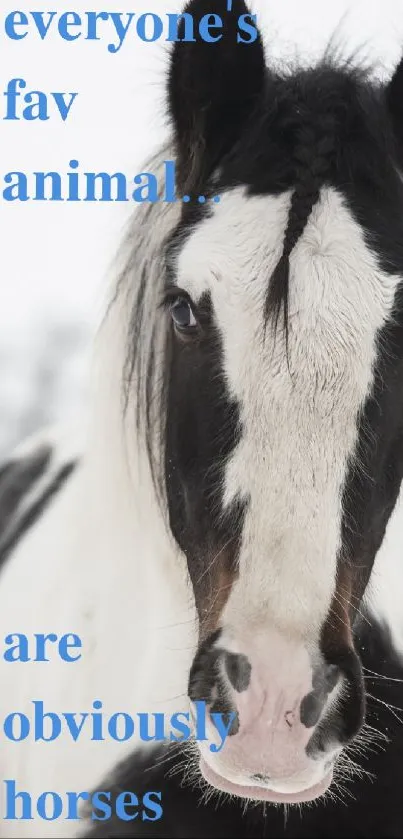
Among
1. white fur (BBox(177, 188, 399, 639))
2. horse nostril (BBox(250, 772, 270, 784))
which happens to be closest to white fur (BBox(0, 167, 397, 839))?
white fur (BBox(177, 188, 399, 639))

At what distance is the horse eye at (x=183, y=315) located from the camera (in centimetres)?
76

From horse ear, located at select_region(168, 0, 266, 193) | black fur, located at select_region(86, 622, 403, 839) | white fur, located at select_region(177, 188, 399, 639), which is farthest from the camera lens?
black fur, located at select_region(86, 622, 403, 839)

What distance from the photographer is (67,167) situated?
116 cm

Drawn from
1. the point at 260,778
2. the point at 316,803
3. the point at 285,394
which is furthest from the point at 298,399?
the point at 316,803

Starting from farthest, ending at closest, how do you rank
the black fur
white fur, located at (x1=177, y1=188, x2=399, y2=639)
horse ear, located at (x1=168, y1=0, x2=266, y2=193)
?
the black fur → horse ear, located at (x1=168, y1=0, x2=266, y2=193) → white fur, located at (x1=177, y1=188, x2=399, y2=639)

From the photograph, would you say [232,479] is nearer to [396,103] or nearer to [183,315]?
[183,315]

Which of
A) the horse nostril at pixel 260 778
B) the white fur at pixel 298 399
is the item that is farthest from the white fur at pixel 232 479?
the horse nostril at pixel 260 778

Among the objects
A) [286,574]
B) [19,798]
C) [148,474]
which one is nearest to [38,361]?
[148,474]

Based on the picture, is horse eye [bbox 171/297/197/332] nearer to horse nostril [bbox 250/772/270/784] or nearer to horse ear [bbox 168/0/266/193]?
horse ear [bbox 168/0/266/193]

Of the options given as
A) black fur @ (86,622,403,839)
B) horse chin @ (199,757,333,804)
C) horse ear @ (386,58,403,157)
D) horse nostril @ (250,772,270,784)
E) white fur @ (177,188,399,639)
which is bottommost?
black fur @ (86,622,403,839)

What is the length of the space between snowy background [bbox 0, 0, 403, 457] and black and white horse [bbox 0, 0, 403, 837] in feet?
0.51

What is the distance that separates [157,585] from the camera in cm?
102

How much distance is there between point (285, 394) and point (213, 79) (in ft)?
1.20

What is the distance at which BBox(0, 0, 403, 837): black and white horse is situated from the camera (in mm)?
681
